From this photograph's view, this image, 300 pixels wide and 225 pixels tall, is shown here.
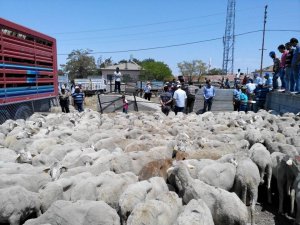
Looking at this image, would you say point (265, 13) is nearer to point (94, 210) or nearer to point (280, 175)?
point (280, 175)

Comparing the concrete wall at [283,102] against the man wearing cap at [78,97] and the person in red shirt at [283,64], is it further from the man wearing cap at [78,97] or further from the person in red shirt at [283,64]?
the man wearing cap at [78,97]

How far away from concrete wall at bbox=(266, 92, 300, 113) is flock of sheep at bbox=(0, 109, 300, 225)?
2967mm

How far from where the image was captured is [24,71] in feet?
39.7

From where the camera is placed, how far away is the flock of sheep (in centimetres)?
450

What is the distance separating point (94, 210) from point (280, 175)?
→ 11.7ft

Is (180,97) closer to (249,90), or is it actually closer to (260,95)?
(260,95)

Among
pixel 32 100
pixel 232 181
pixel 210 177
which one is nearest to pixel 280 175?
pixel 232 181

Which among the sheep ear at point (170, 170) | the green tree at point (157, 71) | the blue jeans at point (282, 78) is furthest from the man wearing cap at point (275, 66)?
the green tree at point (157, 71)

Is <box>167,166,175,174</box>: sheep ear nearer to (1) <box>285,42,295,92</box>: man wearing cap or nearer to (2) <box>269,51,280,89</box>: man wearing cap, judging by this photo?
(1) <box>285,42,295,92</box>: man wearing cap

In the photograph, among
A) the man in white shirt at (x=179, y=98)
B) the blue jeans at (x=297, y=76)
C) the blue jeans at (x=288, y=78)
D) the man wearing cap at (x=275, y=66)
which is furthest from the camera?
the man wearing cap at (x=275, y=66)

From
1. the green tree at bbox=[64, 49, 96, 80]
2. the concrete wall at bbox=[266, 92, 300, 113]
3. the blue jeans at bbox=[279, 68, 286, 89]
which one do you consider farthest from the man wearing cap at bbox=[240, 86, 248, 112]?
the green tree at bbox=[64, 49, 96, 80]

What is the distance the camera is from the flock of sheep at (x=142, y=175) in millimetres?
4500

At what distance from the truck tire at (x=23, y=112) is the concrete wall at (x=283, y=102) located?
30.5ft

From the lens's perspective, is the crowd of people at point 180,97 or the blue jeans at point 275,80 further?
the blue jeans at point 275,80
